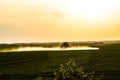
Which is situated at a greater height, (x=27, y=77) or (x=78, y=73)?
(x=78, y=73)

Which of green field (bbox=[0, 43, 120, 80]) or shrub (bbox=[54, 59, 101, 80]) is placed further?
green field (bbox=[0, 43, 120, 80])

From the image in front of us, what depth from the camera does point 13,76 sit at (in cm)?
3244

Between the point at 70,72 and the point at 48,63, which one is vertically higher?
the point at 70,72

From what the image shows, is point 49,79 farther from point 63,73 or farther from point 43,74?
point 63,73

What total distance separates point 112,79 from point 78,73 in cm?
1569

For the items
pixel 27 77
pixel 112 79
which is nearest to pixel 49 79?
pixel 27 77

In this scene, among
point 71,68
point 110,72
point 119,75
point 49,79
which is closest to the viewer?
point 71,68

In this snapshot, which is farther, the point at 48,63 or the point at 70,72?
the point at 48,63

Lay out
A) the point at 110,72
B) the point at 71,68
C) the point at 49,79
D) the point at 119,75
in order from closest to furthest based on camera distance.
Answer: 1. the point at 71,68
2. the point at 49,79
3. the point at 119,75
4. the point at 110,72

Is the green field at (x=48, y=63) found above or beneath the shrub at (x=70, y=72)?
beneath

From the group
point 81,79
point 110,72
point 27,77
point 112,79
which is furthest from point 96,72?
point 81,79

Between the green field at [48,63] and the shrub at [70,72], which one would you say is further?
the green field at [48,63]

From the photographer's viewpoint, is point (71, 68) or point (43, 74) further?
point (43, 74)

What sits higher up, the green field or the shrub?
the shrub
